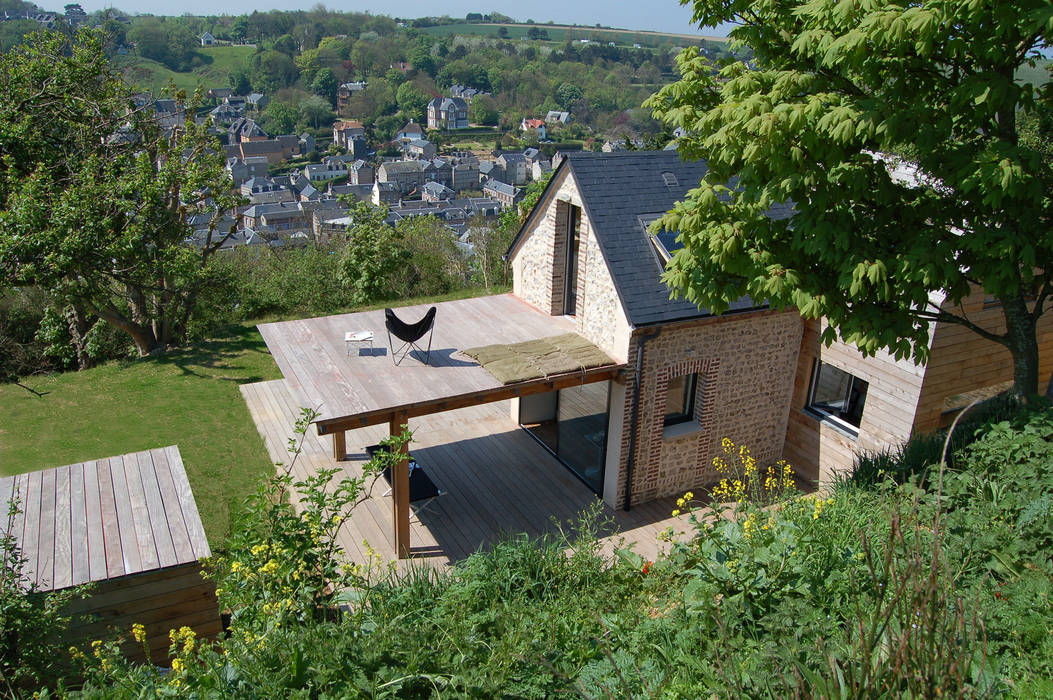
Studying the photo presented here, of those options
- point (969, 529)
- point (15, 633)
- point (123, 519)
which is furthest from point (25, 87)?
point (969, 529)

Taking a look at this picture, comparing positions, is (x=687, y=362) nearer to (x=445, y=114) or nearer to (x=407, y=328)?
(x=407, y=328)

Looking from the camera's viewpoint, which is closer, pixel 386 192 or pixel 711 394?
pixel 711 394

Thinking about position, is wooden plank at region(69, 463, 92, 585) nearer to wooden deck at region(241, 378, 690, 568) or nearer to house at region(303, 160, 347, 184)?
wooden deck at region(241, 378, 690, 568)

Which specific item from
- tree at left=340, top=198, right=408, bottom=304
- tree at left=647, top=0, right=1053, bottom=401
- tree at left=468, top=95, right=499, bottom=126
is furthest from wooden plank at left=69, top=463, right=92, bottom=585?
tree at left=468, top=95, right=499, bottom=126

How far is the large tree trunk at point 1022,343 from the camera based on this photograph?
7.04m

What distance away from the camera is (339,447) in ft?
37.8

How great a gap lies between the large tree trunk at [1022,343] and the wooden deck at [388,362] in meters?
4.57

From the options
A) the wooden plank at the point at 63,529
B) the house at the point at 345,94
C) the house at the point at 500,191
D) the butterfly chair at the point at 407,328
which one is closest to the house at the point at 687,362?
the butterfly chair at the point at 407,328

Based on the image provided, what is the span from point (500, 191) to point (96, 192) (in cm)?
9482

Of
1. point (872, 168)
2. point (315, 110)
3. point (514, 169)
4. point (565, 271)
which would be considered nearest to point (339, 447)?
point (565, 271)

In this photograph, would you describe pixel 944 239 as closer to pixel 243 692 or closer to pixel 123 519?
pixel 243 692

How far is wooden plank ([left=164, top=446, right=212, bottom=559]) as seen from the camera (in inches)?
265

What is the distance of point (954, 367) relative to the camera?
10.0 meters

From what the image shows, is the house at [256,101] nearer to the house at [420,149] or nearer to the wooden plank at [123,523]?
the house at [420,149]
